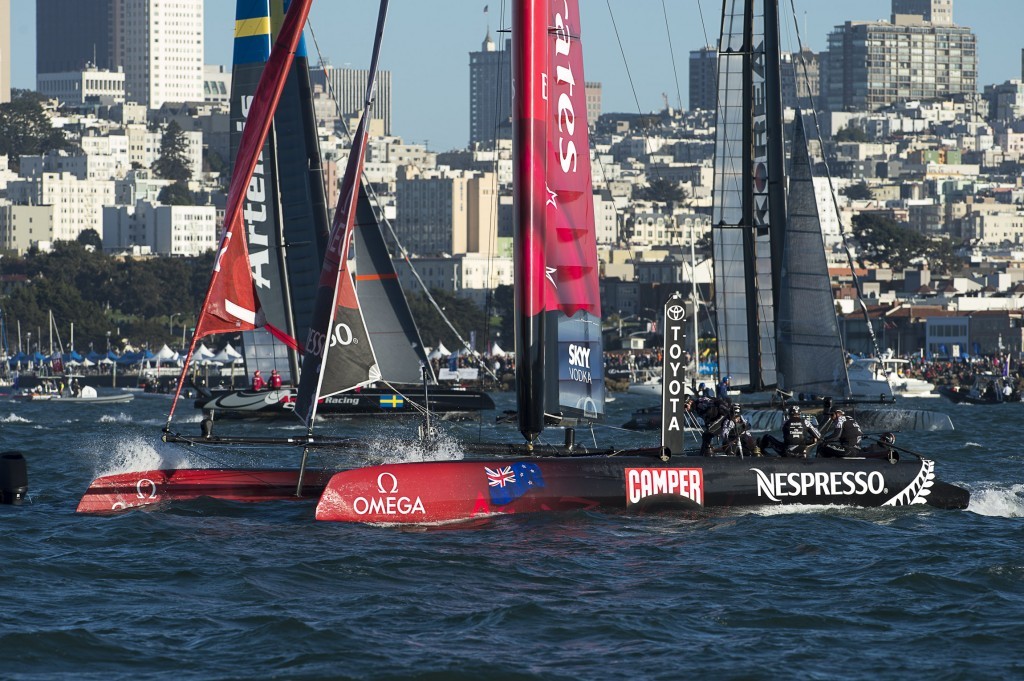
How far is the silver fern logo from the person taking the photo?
1805cm

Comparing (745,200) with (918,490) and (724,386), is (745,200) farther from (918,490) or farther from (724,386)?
(918,490)

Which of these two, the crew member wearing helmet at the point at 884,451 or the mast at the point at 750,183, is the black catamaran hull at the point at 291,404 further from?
the crew member wearing helmet at the point at 884,451

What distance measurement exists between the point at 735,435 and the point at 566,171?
111 inches

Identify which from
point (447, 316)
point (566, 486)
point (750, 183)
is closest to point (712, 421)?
point (566, 486)

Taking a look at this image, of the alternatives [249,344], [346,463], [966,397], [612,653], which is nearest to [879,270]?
[966,397]

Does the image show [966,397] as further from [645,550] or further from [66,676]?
[66,676]

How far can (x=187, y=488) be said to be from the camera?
59.7 feet

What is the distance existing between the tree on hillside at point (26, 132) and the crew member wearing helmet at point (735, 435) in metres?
177

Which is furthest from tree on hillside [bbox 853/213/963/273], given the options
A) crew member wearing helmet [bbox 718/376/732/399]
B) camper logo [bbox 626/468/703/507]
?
camper logo [bbox 626/468/703/507]

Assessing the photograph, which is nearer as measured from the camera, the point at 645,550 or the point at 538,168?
the point at 645,550

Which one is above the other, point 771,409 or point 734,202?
point 734,202

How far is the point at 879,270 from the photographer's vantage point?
4818 inches

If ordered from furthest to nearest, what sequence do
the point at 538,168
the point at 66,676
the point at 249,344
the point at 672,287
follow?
the point at 672,287 < the point at 249,344 < the point at 538,168 < the point at 66,676

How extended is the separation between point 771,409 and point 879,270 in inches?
3829
